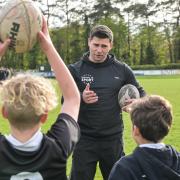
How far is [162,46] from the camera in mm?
78500

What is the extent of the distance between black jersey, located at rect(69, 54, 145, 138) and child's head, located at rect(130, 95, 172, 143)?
2480 millimetres

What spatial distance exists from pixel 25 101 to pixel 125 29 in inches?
2979

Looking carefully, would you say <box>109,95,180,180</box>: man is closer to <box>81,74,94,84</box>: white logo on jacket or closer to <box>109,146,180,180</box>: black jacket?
<box>109,146,180,180</box>: black jacket

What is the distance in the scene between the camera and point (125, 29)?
254 feet

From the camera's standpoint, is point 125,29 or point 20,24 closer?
point 20,24

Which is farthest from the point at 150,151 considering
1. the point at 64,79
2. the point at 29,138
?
the point at 29,138

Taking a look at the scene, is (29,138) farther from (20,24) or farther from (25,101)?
(20,24)

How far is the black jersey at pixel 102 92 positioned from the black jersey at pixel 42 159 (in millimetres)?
2854

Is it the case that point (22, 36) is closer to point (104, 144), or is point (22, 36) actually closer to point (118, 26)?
point (104, 144)

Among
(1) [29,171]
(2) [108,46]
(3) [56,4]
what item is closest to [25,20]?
(1) [29,171]

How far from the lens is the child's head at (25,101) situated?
2.63 m

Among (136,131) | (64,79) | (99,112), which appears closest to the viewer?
(64,79)

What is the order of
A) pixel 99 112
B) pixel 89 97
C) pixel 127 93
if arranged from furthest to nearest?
1. pixel 99 112
2. pixel 127 93
3. pixel 89 97

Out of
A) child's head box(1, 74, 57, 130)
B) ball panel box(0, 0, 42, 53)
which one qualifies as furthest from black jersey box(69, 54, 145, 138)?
child's head box(1, 74, 57, 130)
